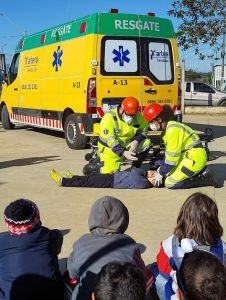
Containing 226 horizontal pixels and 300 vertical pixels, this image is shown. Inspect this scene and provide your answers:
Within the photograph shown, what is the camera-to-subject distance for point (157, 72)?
32.6 feet

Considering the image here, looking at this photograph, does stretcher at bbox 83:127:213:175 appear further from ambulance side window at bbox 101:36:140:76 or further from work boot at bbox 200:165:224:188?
ambulance side window at bbox 101:36:140:76

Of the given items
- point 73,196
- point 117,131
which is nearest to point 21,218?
point 73,196

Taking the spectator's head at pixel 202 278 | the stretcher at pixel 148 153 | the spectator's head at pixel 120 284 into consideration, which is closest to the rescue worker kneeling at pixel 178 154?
the stretcher at pixel 148 153

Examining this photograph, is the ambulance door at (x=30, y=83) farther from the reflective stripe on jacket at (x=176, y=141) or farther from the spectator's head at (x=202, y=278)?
the spectator's head at (x=202, y=278)

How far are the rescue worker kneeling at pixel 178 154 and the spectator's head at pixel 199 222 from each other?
2.99 m

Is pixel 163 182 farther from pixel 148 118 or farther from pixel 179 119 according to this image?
pixel 179 119

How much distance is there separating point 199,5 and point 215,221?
1872cm

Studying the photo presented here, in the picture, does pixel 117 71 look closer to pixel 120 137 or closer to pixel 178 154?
pixel 120 137

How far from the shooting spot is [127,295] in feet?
6.37

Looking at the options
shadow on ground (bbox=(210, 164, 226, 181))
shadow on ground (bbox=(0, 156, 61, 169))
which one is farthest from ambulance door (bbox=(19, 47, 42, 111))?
shadow on ground (bbox=(210, 164, 226, 181))

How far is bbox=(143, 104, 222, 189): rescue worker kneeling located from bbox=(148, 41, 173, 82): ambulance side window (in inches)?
145

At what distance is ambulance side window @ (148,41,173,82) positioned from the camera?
388 inches

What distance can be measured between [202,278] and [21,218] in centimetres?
141

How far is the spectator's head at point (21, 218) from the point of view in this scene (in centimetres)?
300
